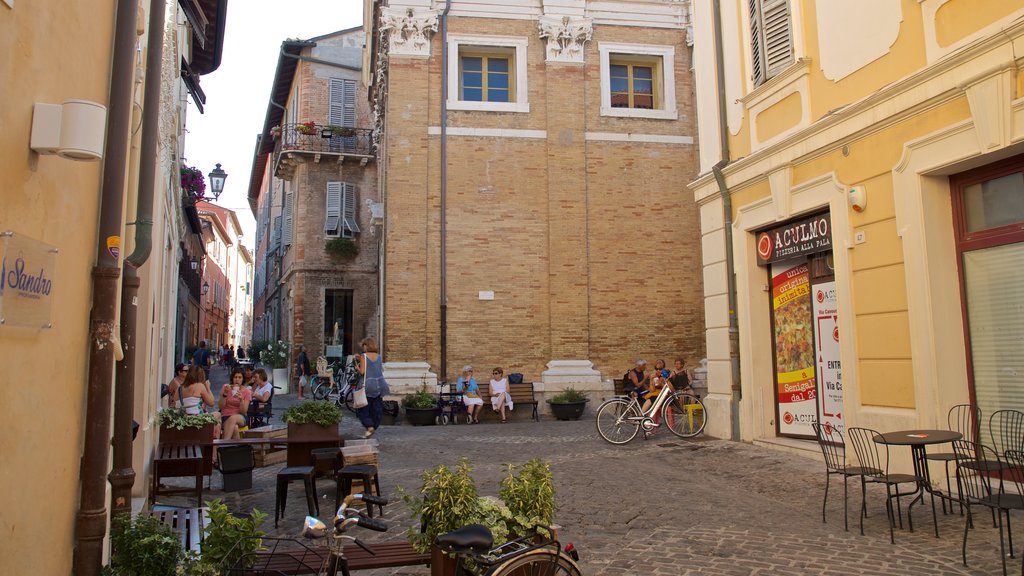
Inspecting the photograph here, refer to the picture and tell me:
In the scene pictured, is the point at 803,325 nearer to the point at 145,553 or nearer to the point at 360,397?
the point at 360,397

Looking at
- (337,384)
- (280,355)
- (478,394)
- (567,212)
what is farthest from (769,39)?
(280,355)

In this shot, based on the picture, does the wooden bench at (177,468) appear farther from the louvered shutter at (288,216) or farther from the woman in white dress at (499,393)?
the louvered shutter at (288,216)

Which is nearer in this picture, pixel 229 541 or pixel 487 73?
pixel 229 541

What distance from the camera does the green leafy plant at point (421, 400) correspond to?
50.7ft

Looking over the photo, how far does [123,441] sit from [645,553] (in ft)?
12.0

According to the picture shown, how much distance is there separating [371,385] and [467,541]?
350 inches

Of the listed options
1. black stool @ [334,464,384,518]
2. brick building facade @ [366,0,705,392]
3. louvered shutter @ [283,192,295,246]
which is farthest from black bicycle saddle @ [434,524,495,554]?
louvered shutter @ [283,192,295,246]

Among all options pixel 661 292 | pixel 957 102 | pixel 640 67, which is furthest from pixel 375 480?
pixel 640 67

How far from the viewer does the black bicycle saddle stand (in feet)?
11.6

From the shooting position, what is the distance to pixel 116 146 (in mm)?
4355

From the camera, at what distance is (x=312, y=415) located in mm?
8695

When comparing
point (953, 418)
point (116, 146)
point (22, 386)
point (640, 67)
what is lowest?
point (953, 418)

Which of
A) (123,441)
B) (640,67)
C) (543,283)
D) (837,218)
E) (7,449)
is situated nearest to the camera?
(7,449)

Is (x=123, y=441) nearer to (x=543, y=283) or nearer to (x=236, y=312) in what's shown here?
(x=543, y=283)
